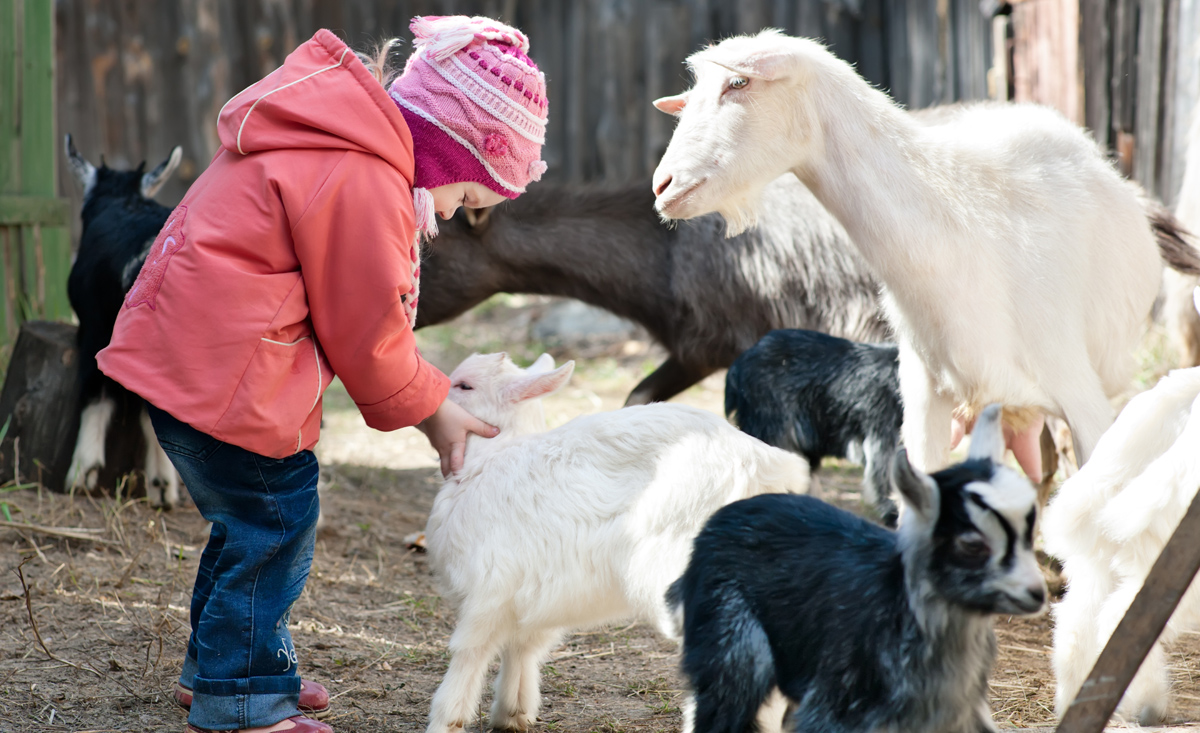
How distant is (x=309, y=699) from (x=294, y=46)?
7646 millimetres

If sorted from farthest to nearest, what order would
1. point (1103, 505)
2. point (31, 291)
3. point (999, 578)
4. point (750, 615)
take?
point (31, 291) < point (1103, 505) < point (750, 615) < point (999, 578)

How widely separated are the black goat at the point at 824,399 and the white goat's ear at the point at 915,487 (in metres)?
2.05

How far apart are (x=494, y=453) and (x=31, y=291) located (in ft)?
12.5

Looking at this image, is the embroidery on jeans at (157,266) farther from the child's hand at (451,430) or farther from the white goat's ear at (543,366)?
the white goat's ear at (543,366)

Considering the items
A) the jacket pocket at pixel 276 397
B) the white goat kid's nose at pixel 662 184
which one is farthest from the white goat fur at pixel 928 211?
the jacket pocket at pixel 276 397

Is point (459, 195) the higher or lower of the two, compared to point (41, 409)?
higher

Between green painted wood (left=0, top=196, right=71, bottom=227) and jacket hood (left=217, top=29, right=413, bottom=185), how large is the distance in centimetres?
355

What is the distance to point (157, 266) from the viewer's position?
2.63 meters

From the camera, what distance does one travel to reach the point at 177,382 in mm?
2545

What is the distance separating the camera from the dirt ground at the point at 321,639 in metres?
3.09

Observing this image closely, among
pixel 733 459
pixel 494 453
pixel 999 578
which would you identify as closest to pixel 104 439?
pixel 494 453

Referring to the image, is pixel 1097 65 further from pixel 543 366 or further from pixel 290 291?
pixel 290 291

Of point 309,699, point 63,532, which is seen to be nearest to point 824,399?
point 309,699

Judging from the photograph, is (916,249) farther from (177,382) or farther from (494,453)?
(177,382)
